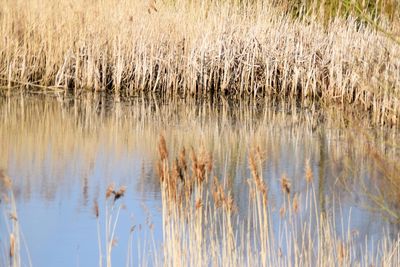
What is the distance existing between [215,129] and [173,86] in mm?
1855

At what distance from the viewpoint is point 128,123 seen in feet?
26.9

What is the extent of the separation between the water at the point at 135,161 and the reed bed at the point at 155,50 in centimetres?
49

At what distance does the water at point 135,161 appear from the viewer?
462 centimetres

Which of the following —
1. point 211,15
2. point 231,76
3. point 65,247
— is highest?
point 211,15

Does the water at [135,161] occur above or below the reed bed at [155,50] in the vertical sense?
below

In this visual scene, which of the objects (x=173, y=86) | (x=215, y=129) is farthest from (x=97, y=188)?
(x=173, y=86)

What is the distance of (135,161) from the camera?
21.6 feet

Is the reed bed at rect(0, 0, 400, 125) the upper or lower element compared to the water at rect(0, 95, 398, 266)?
upper

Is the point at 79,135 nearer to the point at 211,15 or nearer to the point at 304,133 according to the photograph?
the point at 304,133

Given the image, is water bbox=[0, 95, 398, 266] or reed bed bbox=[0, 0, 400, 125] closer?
water bbox=[0, 95, 398, 266]

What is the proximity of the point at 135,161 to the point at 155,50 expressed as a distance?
128 inches

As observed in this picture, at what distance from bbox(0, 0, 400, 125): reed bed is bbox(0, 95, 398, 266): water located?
49 cm

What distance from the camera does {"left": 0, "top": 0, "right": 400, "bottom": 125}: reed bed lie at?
31.3 ft

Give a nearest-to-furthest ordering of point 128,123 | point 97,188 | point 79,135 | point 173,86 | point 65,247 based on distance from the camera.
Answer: point 65,247 < point 97,188 < point 79,135 < point 128,123 < point 173,86
